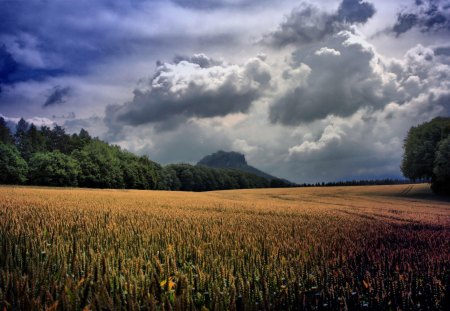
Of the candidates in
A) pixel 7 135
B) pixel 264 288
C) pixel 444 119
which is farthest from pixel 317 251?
pixel 7 135

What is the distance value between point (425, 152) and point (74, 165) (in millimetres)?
71022

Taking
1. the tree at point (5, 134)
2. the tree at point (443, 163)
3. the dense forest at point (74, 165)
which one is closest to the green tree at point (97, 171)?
the dense forest at point (74, 165)

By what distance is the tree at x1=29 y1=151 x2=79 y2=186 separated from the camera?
80.6 m

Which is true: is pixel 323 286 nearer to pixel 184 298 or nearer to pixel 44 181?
pixel 184 298

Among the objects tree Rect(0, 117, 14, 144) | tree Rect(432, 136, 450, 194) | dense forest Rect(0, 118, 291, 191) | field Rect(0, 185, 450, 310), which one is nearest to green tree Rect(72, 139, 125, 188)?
dense forest Rect(0, 118, 291, 191)

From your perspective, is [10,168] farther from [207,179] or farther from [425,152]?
[207,179]

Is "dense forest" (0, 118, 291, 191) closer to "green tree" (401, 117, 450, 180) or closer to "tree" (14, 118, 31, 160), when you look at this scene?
"tree" (14, 118, 31, 160)

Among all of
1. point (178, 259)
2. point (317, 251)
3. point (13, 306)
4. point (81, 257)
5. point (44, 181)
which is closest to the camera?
point (13, 306)

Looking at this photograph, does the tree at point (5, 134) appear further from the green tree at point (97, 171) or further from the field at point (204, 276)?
the field at point (204, 276)

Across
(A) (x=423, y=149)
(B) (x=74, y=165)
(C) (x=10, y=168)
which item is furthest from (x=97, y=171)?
(A) (x=423, y=149)

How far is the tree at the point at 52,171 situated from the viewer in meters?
80.6

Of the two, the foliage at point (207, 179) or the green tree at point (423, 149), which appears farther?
the foliage at point (207, 179)

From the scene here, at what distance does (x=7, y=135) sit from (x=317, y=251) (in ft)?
360

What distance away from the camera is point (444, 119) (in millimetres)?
74438
